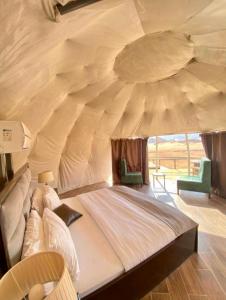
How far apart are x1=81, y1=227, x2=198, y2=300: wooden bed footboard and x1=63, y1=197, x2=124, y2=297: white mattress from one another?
0.22 feet

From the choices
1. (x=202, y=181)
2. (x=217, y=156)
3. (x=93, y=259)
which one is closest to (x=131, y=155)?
(x=202, y=181)

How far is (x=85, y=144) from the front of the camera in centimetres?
611

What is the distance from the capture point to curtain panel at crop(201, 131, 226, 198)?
511 centimetres

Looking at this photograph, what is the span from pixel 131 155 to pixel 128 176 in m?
0.89

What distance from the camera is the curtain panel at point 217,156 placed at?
5105mm

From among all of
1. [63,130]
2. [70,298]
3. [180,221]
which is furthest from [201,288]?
[63,130]

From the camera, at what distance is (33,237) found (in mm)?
1820

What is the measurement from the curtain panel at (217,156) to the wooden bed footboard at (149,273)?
118 inches

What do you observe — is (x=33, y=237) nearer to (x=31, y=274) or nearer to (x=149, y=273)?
(x=31, y=274)

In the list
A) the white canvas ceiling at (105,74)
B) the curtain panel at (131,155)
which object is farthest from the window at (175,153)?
the white canvas ceiling at (105,74)

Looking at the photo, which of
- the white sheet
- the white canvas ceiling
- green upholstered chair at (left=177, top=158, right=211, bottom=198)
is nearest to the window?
green upholstered chair at (left=177, top=158, right=211, bottom=198)

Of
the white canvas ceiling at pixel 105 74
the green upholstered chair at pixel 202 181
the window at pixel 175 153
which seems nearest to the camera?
the white canvas ceiling at pixel 105 74

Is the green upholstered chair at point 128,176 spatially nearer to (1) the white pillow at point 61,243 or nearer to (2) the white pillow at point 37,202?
(2) the white pillow at point 37,202

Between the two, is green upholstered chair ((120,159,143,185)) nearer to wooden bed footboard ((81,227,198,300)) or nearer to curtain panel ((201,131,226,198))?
curtain panel ((201,131,226,198))
